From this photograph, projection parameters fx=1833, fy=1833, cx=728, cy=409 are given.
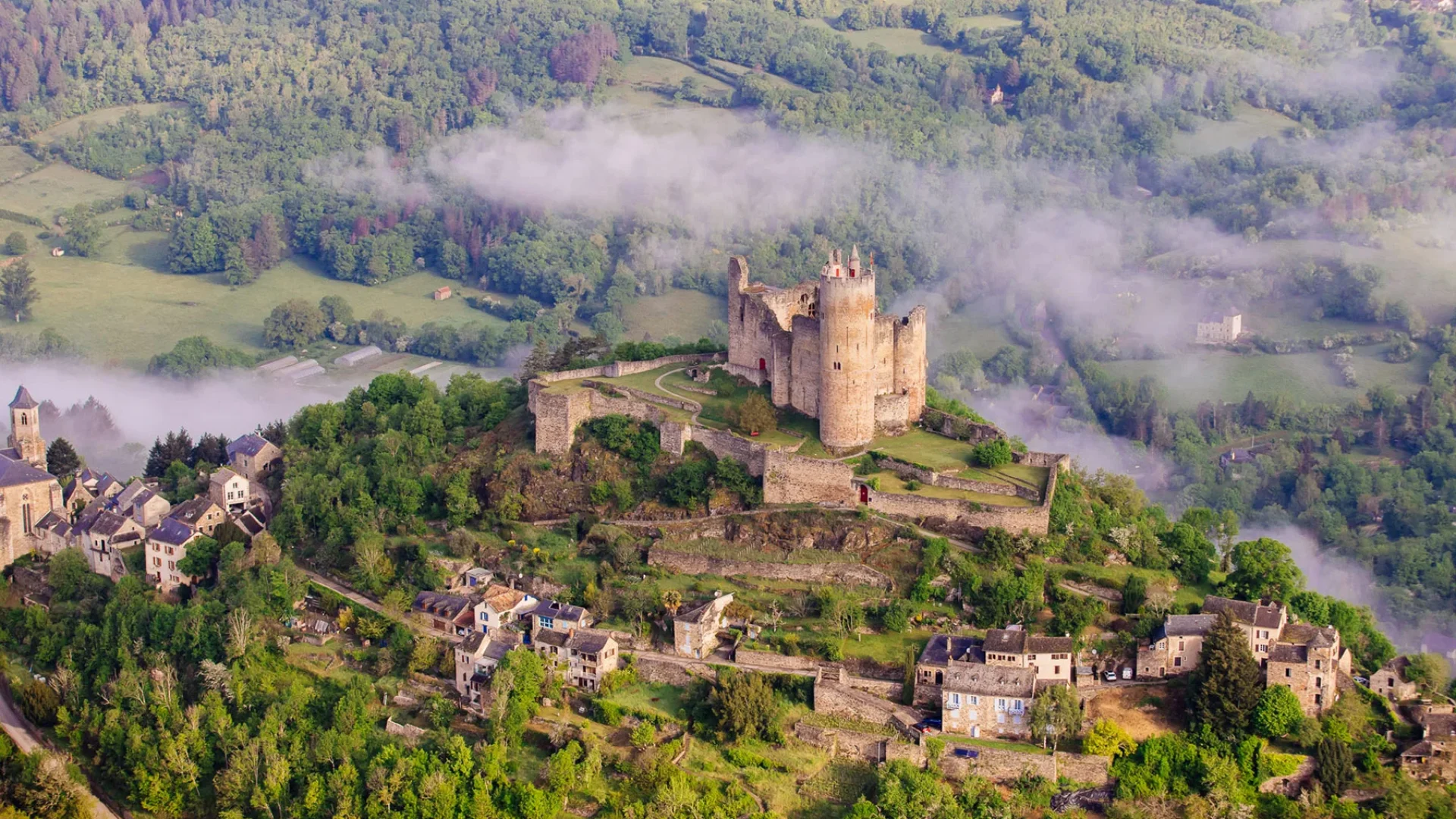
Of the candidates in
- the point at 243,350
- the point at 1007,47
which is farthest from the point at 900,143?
the point at 243,350

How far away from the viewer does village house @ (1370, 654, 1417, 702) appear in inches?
2271

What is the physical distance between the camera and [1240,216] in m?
131

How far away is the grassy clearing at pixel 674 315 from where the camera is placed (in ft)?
402

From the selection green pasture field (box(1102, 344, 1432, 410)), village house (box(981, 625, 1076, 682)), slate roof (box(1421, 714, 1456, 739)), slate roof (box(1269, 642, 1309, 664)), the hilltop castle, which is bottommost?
green pasture field (box(1102, 344, 1432, 410))

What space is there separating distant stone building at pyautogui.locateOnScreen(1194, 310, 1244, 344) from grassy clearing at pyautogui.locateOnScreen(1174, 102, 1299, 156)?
103ft

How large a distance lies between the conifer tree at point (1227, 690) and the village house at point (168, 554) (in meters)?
38.9

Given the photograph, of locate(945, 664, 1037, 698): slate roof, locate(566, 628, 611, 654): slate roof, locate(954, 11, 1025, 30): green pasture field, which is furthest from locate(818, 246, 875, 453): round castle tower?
locate(954, 11, 1025, 30): green pasture field

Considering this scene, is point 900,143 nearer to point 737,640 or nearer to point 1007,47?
point 1007,47

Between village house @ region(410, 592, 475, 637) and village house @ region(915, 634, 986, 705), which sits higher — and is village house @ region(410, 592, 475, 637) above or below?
below

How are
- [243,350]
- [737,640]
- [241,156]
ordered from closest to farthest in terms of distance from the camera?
[737,640] < [243,350] < [241,156]

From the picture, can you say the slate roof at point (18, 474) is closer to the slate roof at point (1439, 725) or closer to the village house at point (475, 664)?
the village house at point (475, 664)

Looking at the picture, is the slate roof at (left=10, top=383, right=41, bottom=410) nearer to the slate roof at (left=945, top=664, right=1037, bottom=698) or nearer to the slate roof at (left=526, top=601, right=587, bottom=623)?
the slate roof at (left=526, top=601, right=587, bottom=623)

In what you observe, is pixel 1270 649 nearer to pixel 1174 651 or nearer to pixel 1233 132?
pixel 1174 651

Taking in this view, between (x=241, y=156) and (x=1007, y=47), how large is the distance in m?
68.2
